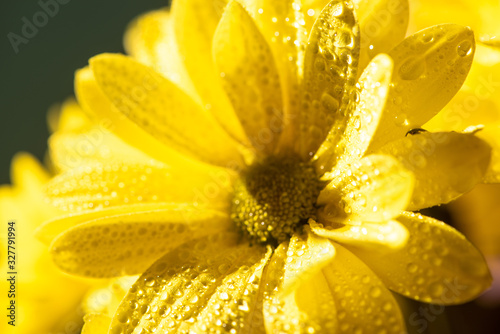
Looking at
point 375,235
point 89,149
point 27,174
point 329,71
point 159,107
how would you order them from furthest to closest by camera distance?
point 27,174 → point 89,149 → point 159,107 → point 329,71 → point 375,235

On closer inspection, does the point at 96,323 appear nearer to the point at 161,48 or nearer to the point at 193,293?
the point at 193,293

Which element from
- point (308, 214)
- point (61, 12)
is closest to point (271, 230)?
point (308, 214)

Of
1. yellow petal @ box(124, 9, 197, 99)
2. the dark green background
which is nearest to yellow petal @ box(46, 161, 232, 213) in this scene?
yellow petal @ box(124, 9, 197, 99)

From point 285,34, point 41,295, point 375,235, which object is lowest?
point 41,295

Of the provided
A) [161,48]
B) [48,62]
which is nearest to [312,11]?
[161,48]

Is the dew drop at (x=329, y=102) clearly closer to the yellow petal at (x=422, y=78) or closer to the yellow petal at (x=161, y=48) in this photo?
the yellow petal at (x=422, y=78)

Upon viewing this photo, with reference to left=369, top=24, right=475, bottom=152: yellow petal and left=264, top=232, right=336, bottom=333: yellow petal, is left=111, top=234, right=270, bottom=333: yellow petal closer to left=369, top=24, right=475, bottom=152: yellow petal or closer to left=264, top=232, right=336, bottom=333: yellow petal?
left=264, top=232, right=336, bottom=333: yellow petal
